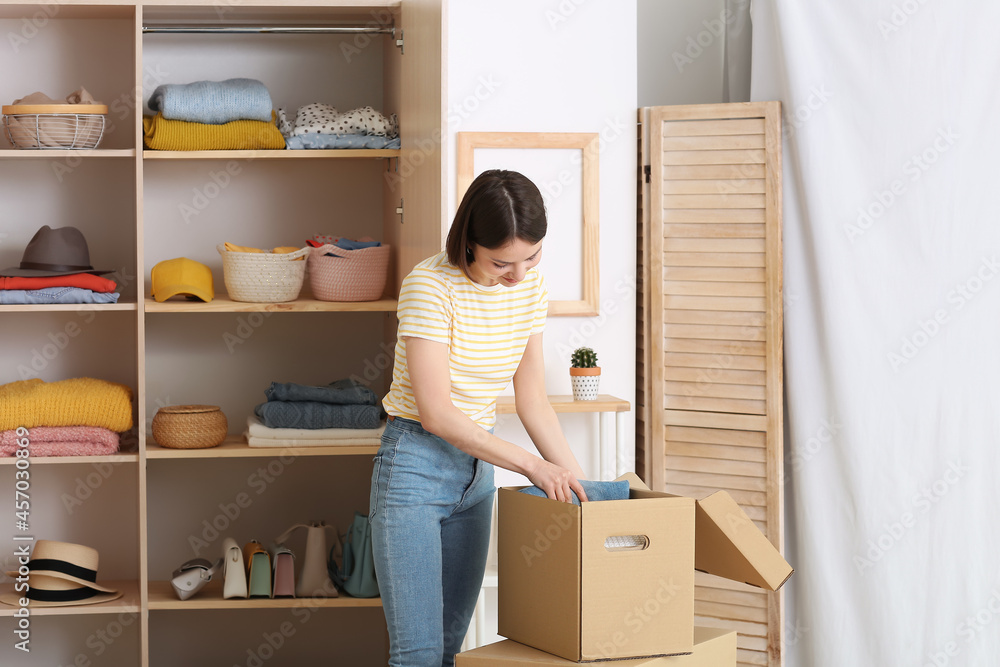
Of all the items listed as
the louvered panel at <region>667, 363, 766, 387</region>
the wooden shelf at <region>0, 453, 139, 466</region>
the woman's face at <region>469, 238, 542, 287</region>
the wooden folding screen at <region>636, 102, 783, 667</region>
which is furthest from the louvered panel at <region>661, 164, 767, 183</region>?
the wooden shelf at <region>0, 453, 139, 466</region>

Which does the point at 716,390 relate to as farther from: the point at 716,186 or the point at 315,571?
the point at 315,571

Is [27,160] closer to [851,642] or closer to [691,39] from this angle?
[691,39]

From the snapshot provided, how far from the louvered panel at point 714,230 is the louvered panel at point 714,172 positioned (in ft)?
0.37

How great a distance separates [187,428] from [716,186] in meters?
1.49

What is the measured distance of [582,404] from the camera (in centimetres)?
219

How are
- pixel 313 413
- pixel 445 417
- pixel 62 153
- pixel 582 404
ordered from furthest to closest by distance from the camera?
pixel 313 413 < pixel 62 153 < pixel 582 404 < pixel 445 417

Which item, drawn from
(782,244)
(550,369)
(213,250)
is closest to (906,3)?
(782,244)

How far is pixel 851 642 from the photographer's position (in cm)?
215

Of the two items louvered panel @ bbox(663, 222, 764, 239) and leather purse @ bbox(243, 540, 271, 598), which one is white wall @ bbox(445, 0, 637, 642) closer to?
louvered panel @ bbox(663, 222, 764, 239)

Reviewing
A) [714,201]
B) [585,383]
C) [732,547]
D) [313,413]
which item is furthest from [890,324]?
[313,413]

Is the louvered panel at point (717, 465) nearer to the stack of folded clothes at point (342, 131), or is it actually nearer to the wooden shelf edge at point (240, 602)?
the wooden shelf edge at point (240, 602)

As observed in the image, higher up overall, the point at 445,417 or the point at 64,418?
the point at 445,417

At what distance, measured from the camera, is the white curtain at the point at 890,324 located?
75.9 inches

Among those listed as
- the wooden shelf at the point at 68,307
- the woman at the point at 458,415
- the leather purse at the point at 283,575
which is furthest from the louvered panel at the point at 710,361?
the wooden shelf at the point at 68,307
